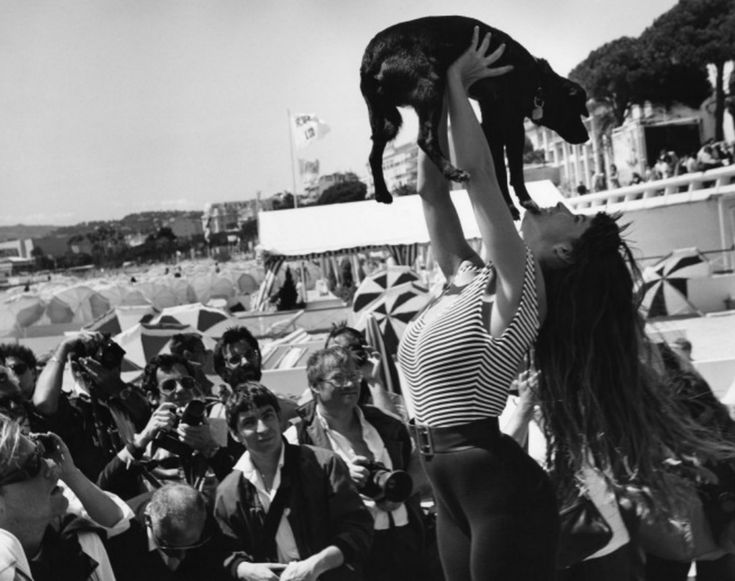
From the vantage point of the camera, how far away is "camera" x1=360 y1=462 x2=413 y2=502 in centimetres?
364

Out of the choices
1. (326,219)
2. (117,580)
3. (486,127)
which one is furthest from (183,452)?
(326,219)

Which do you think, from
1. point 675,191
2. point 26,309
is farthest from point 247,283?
point 675,191

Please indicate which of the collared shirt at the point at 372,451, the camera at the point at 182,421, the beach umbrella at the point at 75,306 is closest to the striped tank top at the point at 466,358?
the collared shirt at the point at 372,451

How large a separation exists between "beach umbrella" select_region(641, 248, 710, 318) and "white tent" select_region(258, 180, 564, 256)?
3.47 metres

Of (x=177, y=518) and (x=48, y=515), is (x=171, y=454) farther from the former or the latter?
(x=48, y=515)

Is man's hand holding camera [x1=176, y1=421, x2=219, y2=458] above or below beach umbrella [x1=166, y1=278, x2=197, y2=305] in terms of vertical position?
above

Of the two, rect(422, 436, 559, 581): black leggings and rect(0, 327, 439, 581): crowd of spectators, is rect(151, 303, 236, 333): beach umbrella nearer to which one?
rect(0, 327, 439, 581): crowd of spectators

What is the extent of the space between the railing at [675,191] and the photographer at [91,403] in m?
19.4

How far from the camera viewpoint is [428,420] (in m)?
2.12

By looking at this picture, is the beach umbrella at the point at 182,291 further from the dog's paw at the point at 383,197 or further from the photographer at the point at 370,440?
the dog's paw at the point at 383,197

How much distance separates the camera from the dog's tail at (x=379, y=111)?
225cm

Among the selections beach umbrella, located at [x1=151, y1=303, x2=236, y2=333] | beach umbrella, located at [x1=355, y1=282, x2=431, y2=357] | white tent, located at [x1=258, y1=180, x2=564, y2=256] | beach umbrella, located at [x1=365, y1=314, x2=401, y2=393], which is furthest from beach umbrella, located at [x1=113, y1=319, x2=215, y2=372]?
white tent, located at [x1=258, y1=180, x2=564, y2=256]

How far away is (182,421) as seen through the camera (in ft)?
13.3

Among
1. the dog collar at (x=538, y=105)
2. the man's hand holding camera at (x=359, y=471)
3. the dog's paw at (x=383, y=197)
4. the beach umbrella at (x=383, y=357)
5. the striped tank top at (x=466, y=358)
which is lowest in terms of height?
the beach umbrella at (x=383, y=357)
